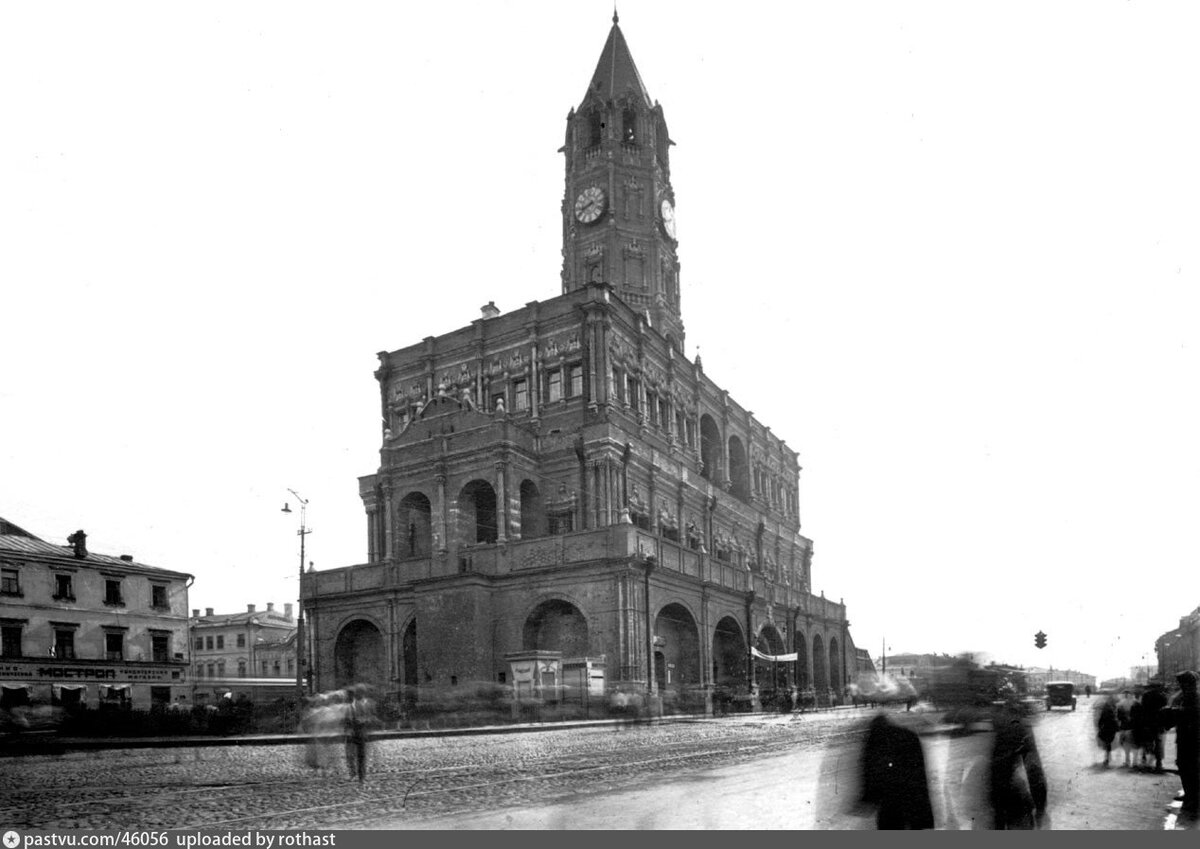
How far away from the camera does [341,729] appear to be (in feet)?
52.3

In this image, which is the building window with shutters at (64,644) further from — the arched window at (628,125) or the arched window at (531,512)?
the arched window at (628,125)

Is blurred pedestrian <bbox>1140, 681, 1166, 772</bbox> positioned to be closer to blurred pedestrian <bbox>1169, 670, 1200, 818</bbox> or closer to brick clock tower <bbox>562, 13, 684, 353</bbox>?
blurred pedestrian <bbox>1169, 670, 1200, 818</bbox>

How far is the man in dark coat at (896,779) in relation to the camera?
5.42 m

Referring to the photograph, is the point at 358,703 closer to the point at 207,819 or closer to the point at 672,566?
the point at 207,819

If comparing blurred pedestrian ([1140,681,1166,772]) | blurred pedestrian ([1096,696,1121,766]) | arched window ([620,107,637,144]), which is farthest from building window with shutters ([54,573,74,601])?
arched window ([620,107,637,144])

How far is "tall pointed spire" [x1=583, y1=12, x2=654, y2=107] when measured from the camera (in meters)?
56.6

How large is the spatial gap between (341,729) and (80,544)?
64.4 ft

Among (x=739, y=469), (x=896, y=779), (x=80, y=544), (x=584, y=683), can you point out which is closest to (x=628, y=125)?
(x=739, y=469)

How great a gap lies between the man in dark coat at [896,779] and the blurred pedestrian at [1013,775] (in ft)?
6.36

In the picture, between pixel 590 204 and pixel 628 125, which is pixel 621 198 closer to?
pixel 590 204

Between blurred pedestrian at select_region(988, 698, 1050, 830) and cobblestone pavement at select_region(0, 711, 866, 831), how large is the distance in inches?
52.3

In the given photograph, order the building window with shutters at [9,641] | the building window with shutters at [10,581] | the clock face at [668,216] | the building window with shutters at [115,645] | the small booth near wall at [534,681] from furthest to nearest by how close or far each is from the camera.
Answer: the clock face at [668,216] < the building window with shutters at [115,645] < the small booth near wall at [534,681] < the building window with shutters at [9,641] < the building window with shutters at [10,581]

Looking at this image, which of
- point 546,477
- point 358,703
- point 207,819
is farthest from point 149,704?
point 207,819

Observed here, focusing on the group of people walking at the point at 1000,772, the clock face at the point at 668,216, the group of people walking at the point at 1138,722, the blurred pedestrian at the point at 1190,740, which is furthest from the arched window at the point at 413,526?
the group of people walking at the point at 1000,772
